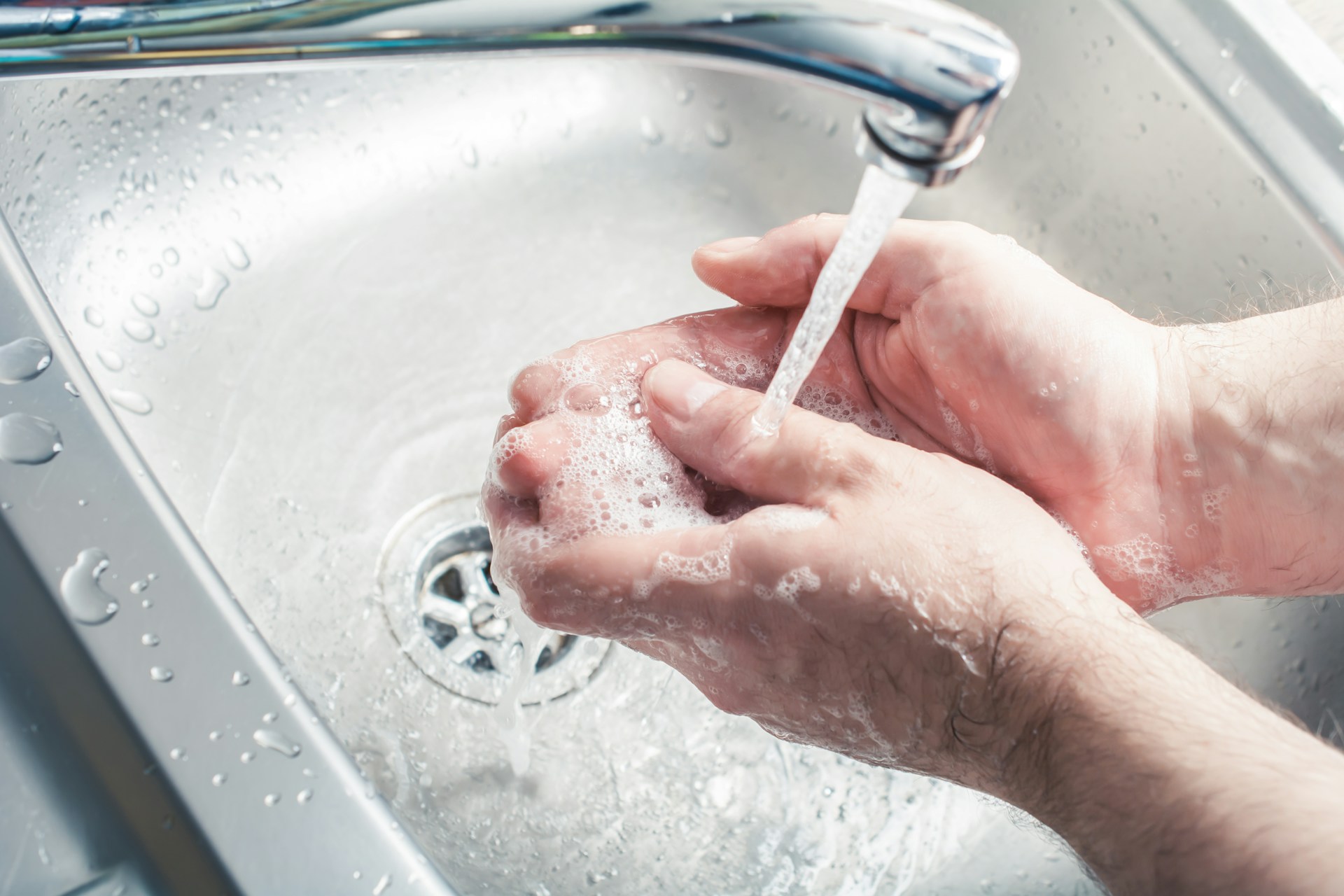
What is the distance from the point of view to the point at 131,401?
2.75 feet

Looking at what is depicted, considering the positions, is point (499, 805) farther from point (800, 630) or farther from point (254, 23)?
point (254, 23)

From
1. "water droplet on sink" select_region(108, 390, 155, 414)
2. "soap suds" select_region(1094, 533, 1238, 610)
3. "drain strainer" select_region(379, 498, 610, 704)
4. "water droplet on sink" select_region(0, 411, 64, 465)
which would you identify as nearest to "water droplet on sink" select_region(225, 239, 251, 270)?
"water droplet on sink" select_region(108, 390, 155, 414)

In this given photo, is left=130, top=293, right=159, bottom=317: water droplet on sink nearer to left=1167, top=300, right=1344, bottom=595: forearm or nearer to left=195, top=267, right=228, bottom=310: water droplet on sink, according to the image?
left=195, top=267, right=228, bottom=310: water droplet on sink

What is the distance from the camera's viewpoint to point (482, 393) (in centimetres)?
94

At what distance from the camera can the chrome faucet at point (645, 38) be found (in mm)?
354

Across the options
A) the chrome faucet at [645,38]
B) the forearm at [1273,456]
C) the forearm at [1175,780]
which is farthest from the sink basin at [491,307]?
the chrome faucet at [645,38]

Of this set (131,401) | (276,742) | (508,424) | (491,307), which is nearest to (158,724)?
(276,742)

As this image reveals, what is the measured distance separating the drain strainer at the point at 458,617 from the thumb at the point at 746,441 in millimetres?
233

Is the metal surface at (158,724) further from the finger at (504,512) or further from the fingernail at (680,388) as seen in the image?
the fingernail at (680,388)

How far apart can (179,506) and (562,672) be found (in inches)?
13.3

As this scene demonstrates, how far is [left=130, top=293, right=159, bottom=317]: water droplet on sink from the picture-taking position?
0.88m

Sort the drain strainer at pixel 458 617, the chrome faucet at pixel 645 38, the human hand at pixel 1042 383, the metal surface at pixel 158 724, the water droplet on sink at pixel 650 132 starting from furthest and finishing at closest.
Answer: the water droplet on sink at pixel 650 132 → the drain strainer at pixel 458 617 → the human hand at pixel 1042 383 → the metal surface at pixel 158 724 → the chrome faucet at pixel 645 38

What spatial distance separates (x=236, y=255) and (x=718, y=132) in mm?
516

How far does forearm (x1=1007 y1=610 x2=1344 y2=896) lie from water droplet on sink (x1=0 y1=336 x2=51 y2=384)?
0.58 meters
